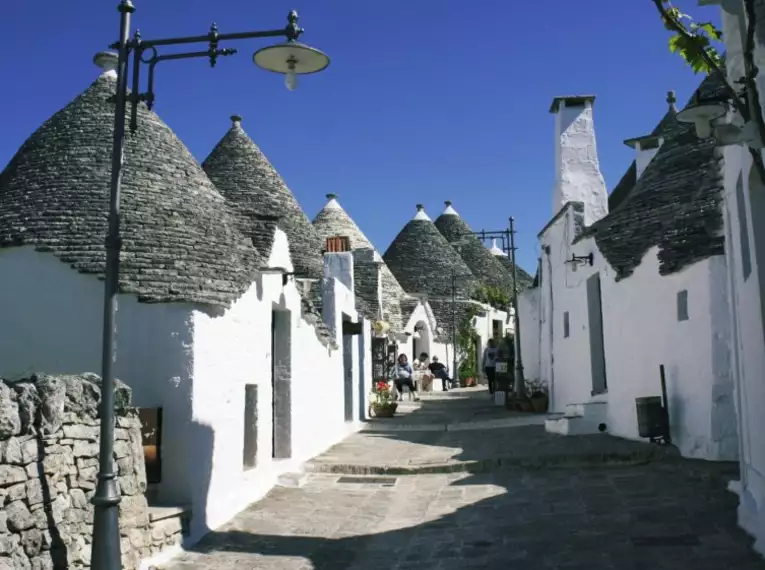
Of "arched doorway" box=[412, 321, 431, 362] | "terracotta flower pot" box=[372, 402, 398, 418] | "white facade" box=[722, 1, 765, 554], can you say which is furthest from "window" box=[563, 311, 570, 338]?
"arched doorway" box=[412, 321, 431, 362]

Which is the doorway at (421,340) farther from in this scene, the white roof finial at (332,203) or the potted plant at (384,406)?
the potted plant at (384,406)

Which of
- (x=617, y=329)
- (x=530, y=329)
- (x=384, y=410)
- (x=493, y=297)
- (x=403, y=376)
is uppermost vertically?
A: (x=493, y=297)

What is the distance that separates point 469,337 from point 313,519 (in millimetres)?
25575

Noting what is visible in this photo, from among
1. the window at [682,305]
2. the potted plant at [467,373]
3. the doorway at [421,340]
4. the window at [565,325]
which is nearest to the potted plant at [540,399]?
the window at [565,325]

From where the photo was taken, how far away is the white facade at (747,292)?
5289 mm

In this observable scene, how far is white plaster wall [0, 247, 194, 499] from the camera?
6.71 metres

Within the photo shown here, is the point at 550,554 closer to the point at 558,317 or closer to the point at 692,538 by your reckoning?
the point at 692,538

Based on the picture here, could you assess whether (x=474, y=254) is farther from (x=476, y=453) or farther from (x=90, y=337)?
(x=90, y=337)

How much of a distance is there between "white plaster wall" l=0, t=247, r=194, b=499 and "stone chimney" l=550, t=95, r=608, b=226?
9.79 m

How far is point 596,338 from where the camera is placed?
12742 mm

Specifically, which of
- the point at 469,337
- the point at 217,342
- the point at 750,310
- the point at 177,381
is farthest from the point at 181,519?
the point at 469,337

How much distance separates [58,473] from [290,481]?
14.6 feet

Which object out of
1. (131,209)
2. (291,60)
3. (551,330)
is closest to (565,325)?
(551,330)

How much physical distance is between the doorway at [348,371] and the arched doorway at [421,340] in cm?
1585
